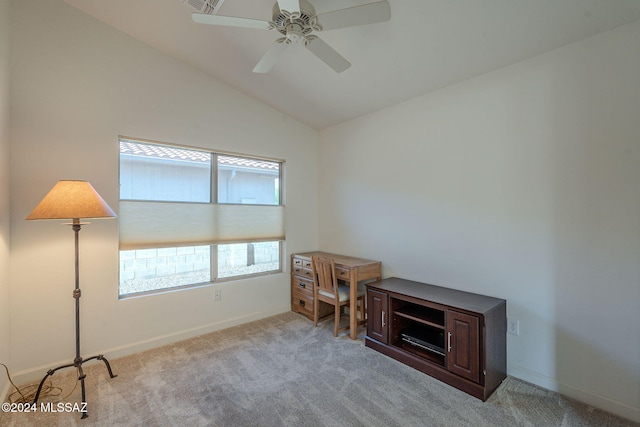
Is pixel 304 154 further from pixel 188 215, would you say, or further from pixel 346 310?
pixel 346 310

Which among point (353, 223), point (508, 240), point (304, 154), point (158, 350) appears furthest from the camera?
point (304, 154)

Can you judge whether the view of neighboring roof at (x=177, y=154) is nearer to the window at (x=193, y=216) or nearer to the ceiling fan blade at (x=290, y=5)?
the window at (x=193, y=216)

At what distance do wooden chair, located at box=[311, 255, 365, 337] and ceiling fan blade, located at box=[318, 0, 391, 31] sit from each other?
2151 mm

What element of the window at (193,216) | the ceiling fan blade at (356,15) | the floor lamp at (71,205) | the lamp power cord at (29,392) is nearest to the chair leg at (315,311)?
the window at (193,216)

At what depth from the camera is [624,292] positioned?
188 centimetres

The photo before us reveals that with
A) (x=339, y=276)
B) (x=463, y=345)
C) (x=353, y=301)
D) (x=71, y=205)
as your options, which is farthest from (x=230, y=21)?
(x=463, y=345)

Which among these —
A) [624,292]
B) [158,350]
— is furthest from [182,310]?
[624,292]

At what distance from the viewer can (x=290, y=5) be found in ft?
5.07

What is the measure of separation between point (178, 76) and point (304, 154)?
1.83 m

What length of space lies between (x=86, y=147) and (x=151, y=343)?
2025mm

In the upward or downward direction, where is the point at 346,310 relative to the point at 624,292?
downward

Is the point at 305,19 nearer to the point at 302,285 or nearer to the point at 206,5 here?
the point at 206,5

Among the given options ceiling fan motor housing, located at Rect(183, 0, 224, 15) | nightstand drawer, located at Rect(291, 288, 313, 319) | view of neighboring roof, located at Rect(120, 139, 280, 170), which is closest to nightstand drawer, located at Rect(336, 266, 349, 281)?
nightstand drawer, located at Rect(291, 288, 313, 319)

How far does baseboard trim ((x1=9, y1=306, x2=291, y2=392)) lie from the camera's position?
2.31m
